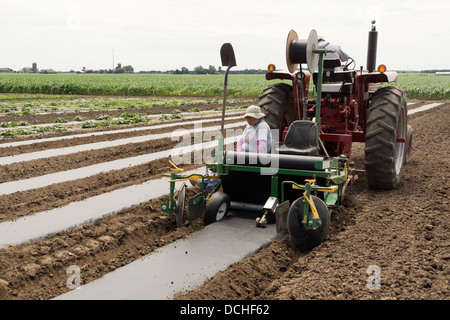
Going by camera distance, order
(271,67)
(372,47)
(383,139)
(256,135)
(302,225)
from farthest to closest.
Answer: (372,47), (271,67), (383,139), (256,135), (302,225)

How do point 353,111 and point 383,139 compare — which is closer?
point 383,139

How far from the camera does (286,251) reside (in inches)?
181

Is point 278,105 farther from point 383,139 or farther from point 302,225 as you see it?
point 302,225

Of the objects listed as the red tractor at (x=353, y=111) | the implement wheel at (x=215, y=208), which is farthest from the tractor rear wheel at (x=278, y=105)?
the implement wheel at (x=215, y=208)

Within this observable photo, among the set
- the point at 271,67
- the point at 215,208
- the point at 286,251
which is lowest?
the point at 286,251

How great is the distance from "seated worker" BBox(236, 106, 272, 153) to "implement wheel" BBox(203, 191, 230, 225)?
65cm

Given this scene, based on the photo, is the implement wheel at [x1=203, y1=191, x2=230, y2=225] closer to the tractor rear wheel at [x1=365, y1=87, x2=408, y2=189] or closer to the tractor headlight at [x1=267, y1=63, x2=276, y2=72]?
the tractor rear wheel at [x1=365, y1=87, x2=408, y2=189]

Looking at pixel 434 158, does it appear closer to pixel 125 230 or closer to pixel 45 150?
pixel 125 230

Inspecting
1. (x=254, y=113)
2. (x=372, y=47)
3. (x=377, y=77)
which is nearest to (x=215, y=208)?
(x=254, y=113)

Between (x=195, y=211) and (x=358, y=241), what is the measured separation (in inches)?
67.8

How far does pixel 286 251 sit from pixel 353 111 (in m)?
3.12

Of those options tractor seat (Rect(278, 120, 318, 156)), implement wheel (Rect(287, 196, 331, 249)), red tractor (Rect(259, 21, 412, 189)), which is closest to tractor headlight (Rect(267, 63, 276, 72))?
red tractor (Rect(259, 21, 412, 189))

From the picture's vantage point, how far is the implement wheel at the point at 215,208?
524cm
